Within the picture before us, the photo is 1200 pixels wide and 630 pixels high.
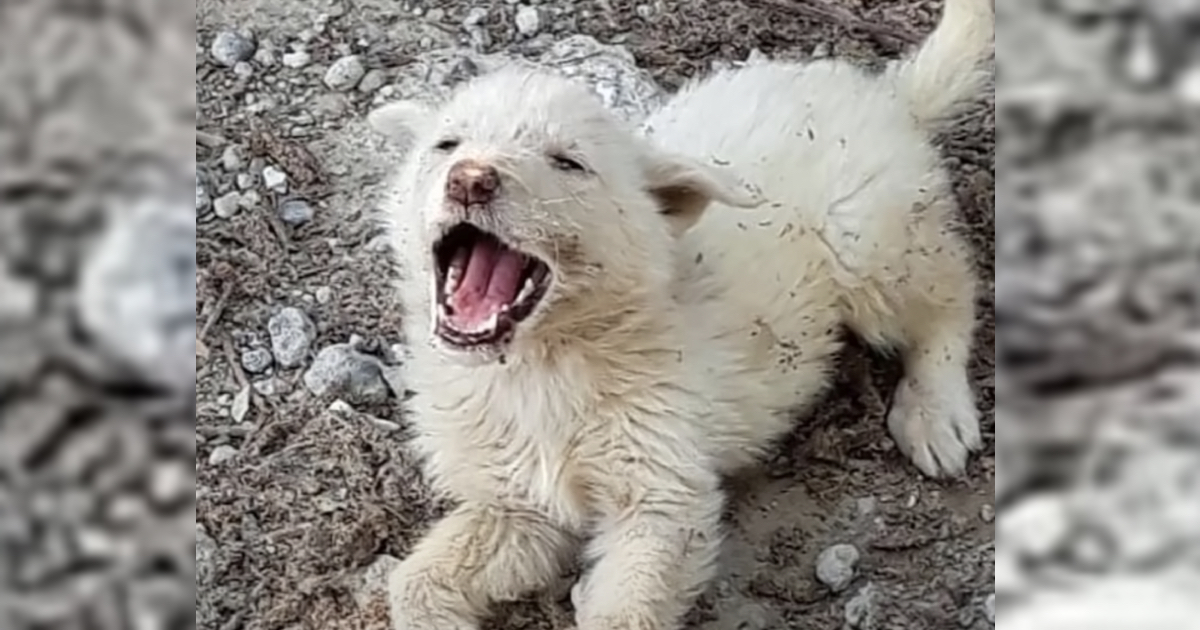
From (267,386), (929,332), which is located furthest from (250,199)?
(929,332)

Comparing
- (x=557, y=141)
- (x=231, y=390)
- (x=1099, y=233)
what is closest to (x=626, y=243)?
(x=557, y=141)

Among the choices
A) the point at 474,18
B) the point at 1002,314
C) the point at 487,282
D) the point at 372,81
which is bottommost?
the point at 372,81

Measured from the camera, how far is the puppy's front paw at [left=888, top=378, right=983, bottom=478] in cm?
371

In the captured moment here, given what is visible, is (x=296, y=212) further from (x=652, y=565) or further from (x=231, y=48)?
(x=652, y=565)

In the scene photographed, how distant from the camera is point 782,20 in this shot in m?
4.69

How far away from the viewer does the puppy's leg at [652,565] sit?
125 inches

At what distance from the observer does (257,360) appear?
3.94 m

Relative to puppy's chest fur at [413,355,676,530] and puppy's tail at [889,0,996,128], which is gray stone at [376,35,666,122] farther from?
puppy's chest fur at [413,355,676,530]

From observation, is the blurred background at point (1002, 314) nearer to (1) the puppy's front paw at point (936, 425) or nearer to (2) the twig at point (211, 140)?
(1) the puppy's front paw at point (936, 425)

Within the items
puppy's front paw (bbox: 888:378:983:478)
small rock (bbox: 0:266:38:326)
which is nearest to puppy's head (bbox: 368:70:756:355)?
puppy's front paw (bbox: 888:378:983:478)

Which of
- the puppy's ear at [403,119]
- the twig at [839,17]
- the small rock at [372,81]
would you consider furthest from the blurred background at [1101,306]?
the small rock at [372,81]

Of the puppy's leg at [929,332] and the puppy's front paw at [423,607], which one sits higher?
the puppy's leg at [929,332]

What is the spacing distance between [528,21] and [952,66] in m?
1.43

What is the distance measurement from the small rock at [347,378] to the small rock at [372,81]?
104cm
